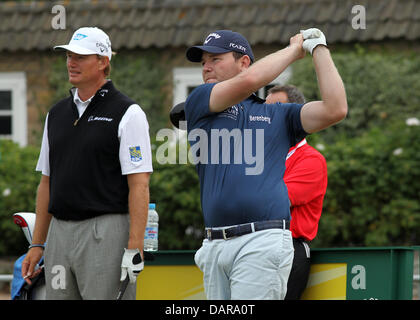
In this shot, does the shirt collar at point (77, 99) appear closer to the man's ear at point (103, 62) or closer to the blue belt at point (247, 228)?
the man's ear at point (103, 62)

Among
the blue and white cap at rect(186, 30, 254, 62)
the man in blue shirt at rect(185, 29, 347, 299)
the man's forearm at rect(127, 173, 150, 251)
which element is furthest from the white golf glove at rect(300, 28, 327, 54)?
the man's forearm at rect(127, 173, 150, 251)

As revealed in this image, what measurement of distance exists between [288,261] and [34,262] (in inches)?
64.9

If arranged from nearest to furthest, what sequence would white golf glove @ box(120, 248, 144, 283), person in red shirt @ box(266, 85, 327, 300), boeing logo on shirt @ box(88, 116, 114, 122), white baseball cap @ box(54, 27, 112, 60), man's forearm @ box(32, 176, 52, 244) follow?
white golf glove @ box(120, 248, 144, 283) → boeing logo on shirt @ box(88, 116, 114, 122) → white baseball cap @ box(54, 27, 112, 60) → man's forearm @ box(32, 176, 52, 244) → person in red shirt @ box(266, 85, 327, 300)

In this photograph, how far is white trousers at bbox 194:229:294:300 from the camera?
4.12 meters

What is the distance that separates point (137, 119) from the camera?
4.62 m

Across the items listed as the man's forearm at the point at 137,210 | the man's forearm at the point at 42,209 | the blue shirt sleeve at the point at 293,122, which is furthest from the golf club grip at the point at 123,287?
the blue shirt sleeve at the point at 293,122

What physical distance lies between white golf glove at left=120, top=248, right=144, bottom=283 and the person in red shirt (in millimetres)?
996

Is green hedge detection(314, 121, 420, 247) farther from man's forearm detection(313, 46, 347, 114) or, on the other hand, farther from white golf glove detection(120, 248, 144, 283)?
man's forearm detection(313, 46, 347, 114)

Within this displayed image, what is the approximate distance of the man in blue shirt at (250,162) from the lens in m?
4.12

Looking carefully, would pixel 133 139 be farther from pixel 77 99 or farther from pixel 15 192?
pixel 15 192

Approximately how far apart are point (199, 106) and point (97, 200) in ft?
2.59
